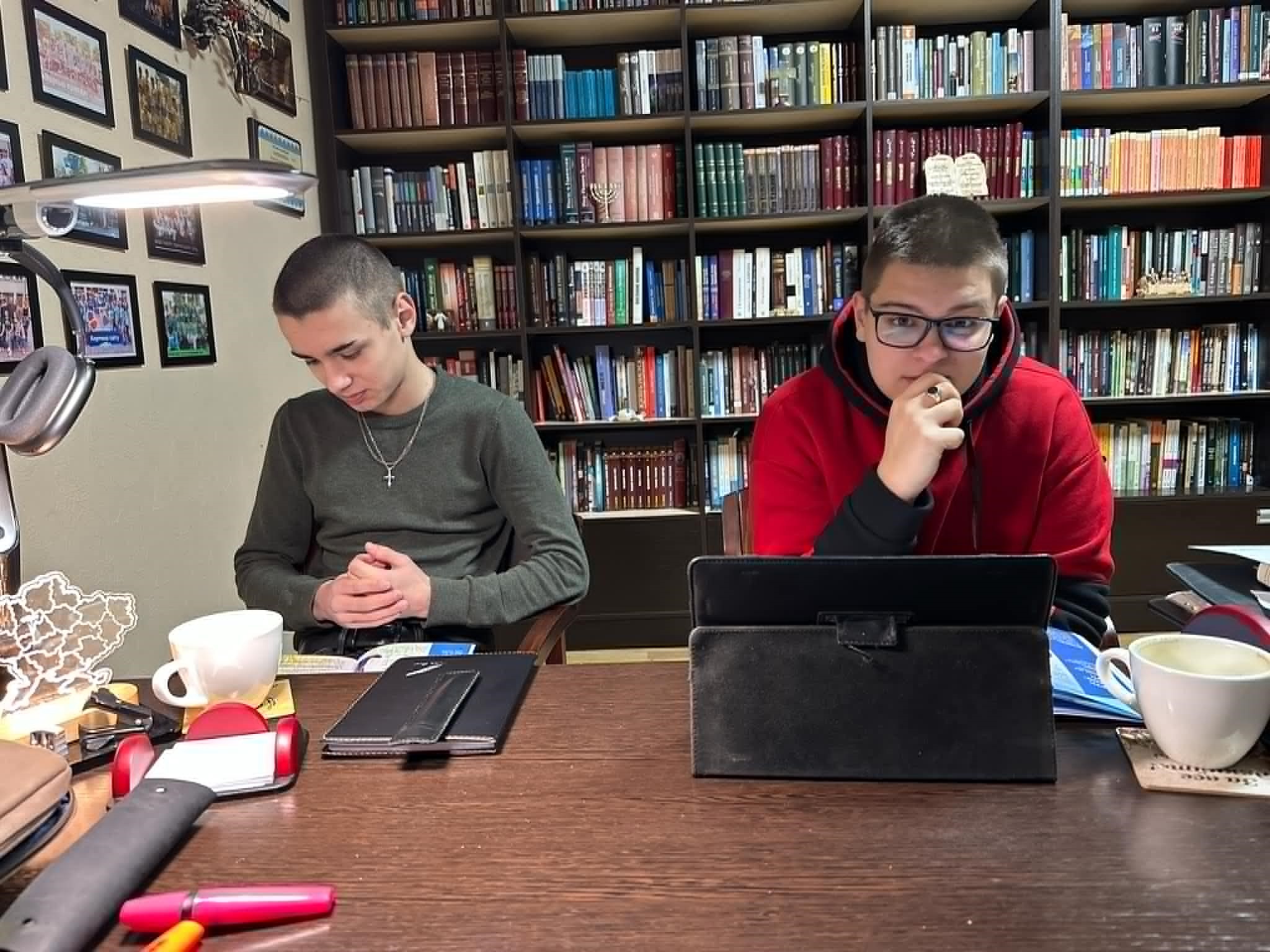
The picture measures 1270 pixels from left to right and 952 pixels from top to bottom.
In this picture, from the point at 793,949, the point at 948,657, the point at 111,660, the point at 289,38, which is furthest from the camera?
the point at 289,38

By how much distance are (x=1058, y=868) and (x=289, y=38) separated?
10.6ft

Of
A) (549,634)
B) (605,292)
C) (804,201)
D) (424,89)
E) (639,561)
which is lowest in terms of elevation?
(639,561)

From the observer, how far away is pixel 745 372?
3.35 meters

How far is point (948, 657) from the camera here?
0.71m

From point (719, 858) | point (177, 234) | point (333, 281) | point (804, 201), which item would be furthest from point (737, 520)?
point (804, 201)

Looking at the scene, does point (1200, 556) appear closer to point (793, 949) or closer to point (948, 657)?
point (948, 657)

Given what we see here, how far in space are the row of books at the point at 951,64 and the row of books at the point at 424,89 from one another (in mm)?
1331

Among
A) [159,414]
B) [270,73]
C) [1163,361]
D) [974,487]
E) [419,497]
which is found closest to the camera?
[974,487]

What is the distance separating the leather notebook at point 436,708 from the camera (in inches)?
32.2

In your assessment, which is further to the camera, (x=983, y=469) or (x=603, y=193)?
(x=603, y=193)

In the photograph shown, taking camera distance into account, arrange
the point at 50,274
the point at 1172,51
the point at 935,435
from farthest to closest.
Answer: the point at 1172,51, the point at 935,435, the point at 50,274

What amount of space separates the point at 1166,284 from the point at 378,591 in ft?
10.1

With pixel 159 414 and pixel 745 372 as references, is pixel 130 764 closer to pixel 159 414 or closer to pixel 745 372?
pixel 159 414

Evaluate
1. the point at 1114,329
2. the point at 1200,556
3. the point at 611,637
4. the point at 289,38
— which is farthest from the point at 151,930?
the point at 1114,329
